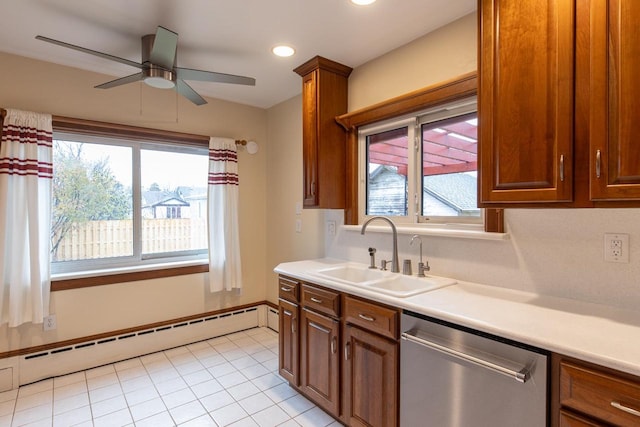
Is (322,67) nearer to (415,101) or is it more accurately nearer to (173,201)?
(415,101)

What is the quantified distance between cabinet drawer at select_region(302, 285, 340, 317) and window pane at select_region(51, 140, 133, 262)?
1.89 meters

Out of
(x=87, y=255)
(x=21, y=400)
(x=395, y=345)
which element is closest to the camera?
(x=395, y=345)

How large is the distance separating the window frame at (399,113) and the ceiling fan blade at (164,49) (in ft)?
3.98

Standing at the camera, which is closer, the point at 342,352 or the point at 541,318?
the point at 541,318

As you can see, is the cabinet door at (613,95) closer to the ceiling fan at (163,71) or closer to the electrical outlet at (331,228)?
the ceiling fan at (163,71)

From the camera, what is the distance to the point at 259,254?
3.76 metres

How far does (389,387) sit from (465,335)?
54cm

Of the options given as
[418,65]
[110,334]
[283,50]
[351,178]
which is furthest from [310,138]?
[110,334]

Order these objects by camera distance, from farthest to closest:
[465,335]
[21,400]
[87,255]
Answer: [87,255]
[21,400]
[465,335]

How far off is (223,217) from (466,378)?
2.61 meters

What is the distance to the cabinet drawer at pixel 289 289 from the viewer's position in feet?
7.51

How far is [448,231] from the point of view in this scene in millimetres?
1979

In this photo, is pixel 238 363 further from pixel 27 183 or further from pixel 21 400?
pixel 27 183

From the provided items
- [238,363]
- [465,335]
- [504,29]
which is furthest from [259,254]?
[504,29]
